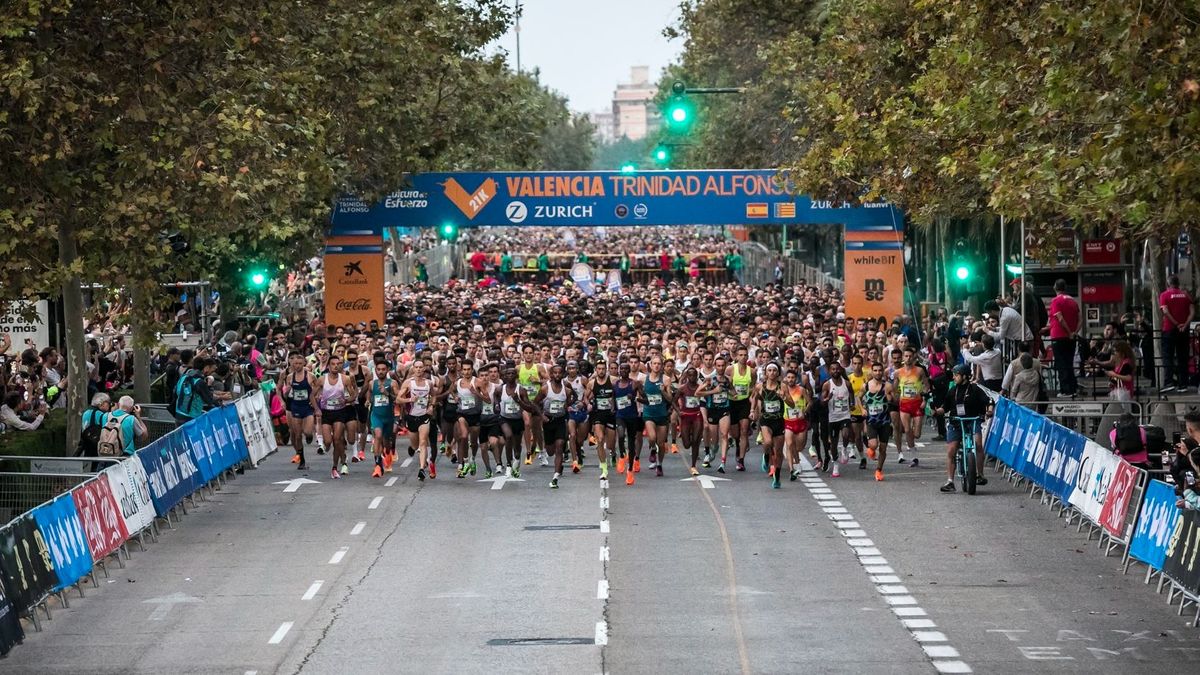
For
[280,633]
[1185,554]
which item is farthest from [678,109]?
[280,633]

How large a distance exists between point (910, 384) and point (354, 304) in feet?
62.3

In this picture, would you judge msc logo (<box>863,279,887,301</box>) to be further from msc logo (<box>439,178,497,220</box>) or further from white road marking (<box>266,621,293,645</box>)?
white road marking (<box>266,621,293,645</box>)

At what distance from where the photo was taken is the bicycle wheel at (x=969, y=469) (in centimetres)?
2439

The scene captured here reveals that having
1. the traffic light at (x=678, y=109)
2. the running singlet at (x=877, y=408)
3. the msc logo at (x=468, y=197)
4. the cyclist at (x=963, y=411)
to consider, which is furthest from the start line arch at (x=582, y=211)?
the cyclist at (x=963, y=411)

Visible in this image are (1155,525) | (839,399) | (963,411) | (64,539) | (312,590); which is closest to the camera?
(64,539)

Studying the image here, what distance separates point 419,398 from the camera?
26.7 metres

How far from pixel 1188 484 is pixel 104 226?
13.5 m

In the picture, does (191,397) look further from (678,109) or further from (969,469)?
(969,469)

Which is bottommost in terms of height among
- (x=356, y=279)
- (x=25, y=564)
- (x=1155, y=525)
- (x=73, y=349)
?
(x=1155, y=525)

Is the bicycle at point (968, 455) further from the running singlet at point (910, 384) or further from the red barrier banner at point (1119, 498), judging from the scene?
the red barrier banner at point (1119, 498)

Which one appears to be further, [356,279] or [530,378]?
[356,279]

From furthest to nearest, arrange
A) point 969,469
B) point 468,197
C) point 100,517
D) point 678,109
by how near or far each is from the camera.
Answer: point 468,197 → point 678,109 → point 969,469 → point 100,517

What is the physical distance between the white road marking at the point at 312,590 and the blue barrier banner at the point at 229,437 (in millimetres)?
7794

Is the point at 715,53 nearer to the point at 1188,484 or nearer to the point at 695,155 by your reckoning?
the point at 695,155
